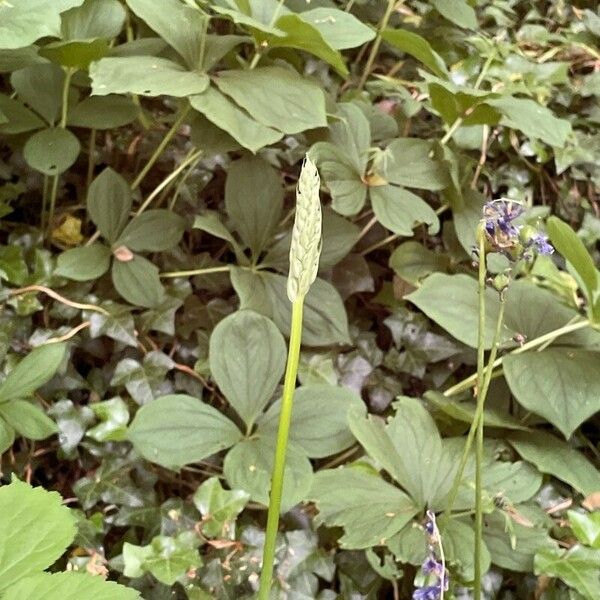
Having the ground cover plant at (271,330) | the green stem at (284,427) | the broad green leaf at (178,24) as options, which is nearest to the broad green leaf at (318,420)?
the ground cover plant at (271,330)

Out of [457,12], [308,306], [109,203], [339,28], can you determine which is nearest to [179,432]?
[308,306]

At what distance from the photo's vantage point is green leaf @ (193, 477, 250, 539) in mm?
854

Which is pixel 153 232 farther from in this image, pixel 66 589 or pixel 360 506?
pixel 66 589

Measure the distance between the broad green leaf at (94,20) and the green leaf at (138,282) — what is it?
34cm

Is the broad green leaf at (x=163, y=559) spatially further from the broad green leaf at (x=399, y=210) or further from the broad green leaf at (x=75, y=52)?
the broad green leaf at (x=75, y=52)

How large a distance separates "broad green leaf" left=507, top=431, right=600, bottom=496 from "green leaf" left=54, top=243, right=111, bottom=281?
66cm

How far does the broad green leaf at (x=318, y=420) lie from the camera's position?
0.91 meters

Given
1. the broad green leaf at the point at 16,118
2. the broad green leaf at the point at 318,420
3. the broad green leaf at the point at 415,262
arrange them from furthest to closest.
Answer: the broad green leaf at the point at 415,262 < the broad green leaf at the point at 16,118 < the broad green leaf at the point at 318,420

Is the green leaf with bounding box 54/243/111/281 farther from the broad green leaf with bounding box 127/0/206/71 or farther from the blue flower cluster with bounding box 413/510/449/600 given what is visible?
the blue flower cluster with bounding box 413/510/449/600

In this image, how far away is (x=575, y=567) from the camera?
2.67 feet

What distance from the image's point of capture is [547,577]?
0.87 m

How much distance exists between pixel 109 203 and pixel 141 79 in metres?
0.25

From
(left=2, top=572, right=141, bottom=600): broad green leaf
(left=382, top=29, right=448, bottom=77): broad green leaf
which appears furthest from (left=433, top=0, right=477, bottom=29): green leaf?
(left=2, top=572, right=141, bottom=600): broad green leaf

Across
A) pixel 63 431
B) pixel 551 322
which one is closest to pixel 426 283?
pixel 551 322
